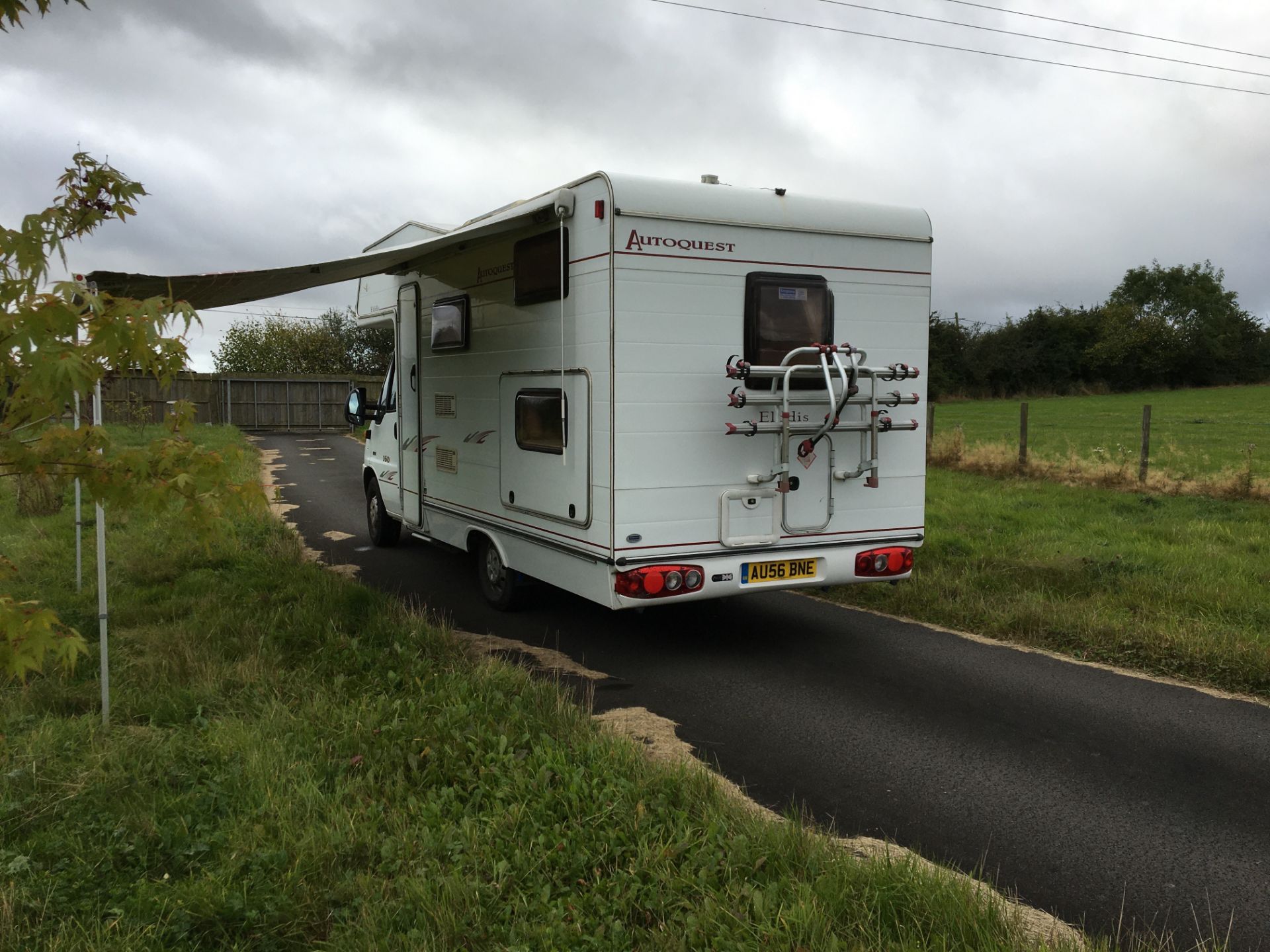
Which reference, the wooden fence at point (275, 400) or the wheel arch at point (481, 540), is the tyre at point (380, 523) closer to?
the wheel arch at point (481, 540)

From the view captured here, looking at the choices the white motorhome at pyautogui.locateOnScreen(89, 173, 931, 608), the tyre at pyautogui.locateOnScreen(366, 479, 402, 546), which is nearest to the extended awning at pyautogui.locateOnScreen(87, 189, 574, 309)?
the white motorhome at pyautogui.locateOnScreen(89, 173, 931, 608)

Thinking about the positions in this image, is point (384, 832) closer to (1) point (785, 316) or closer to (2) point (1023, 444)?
(1) point (785, 316)

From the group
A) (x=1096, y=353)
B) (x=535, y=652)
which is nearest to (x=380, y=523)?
(x=535, y=652)

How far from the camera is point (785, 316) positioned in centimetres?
620

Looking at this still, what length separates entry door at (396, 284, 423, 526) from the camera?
8.87 metres

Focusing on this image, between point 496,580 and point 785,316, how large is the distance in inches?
118

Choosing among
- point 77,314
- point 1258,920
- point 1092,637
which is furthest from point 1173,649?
point 77,314

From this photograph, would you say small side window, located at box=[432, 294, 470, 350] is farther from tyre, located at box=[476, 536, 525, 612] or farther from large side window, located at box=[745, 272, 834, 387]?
large side window, located at box=[745, 272, 834, 387]

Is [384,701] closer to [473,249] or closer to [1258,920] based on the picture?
[1258,920]

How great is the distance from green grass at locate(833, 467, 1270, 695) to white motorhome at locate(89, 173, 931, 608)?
116cm

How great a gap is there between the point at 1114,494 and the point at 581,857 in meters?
11.1

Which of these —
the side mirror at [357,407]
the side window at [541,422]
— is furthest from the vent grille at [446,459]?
the side mirror at [357,407]

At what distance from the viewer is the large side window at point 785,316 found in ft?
20.1

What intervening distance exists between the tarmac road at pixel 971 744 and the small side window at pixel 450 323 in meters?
2.08
